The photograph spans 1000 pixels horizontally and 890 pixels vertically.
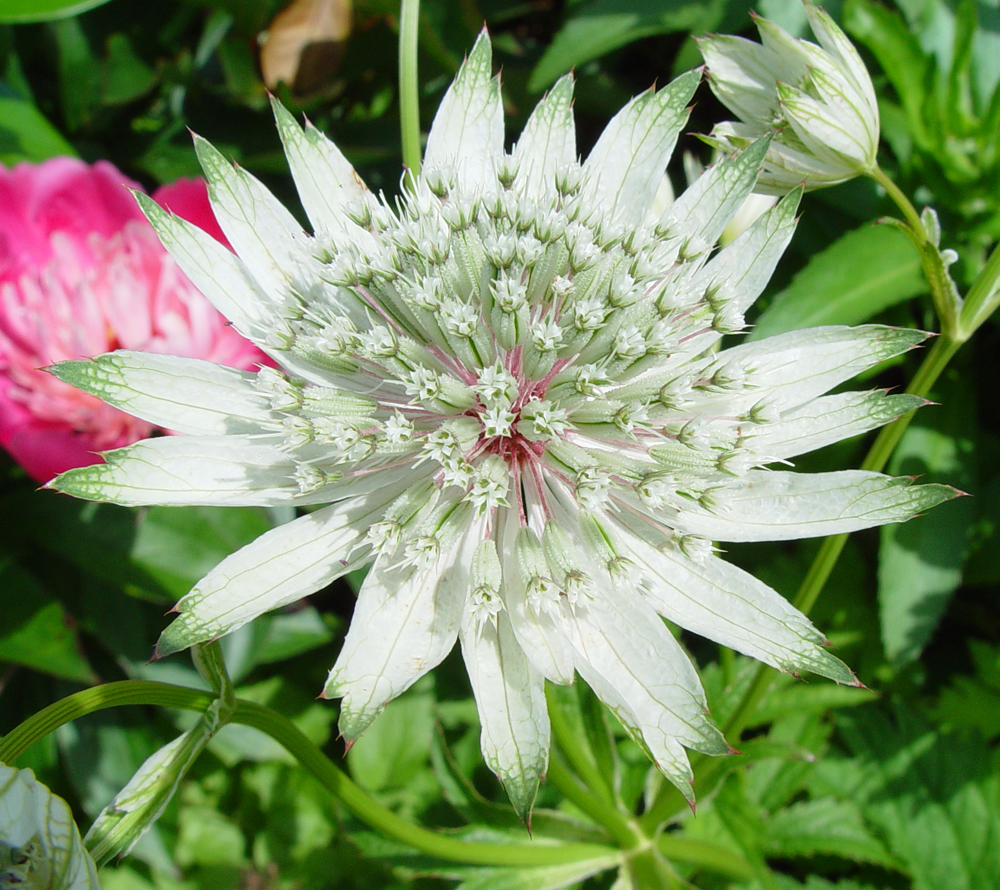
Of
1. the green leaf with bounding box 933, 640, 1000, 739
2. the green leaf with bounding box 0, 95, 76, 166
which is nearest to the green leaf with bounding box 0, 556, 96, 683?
the green leaf with bounding box 0, 95, 76, 166

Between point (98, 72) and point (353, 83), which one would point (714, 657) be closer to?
point (353, 83)

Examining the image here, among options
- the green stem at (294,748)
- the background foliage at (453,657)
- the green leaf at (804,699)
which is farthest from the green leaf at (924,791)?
the green stem at (294,748)

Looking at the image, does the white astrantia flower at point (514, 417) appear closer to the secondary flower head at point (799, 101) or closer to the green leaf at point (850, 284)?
the secondary flower head at point (799, 101)

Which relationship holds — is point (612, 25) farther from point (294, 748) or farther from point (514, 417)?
point (294, 748)

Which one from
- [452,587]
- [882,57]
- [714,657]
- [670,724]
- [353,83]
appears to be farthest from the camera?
[353,83]

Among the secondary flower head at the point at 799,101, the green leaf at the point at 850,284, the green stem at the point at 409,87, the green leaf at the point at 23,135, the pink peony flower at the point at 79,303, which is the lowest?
the pink peony flower at the point at 79,303

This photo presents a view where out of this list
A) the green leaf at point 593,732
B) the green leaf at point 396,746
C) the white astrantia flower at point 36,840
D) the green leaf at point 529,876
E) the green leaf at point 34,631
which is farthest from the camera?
the green leaf at point 396,746

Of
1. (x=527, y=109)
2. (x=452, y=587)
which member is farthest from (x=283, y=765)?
→ (x=527, y=109)
